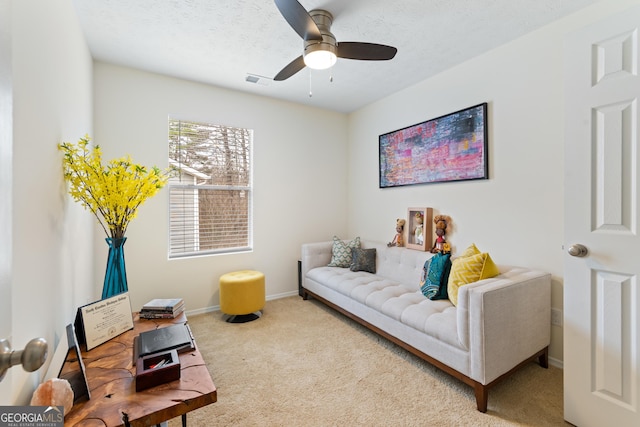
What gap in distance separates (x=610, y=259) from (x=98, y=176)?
2.82m

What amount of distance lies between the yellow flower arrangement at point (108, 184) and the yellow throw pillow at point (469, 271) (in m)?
2.27

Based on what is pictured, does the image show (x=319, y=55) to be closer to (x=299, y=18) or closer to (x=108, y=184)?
(x=299, y=18)

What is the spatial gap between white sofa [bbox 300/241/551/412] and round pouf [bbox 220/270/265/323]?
0.92 meters

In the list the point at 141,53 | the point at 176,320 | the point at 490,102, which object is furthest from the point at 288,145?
the point at 176,320

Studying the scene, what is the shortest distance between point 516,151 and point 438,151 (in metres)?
0.73

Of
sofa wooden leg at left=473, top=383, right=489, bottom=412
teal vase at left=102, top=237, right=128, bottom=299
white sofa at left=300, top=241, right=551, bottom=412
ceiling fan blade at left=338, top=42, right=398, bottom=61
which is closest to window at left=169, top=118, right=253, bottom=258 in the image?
teal vase at left=102, top=237, right=128, bottom=299

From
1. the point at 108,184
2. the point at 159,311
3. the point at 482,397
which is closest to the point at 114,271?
the point at 159,311

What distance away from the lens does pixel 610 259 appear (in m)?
1.46

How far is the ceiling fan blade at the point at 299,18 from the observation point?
156cm

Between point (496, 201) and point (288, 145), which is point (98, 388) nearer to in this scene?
point (496, 201)

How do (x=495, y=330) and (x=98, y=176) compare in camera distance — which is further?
(x=495, y=330)

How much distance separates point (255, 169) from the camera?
11.9 ft

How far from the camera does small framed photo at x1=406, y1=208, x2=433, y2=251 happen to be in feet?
9.96

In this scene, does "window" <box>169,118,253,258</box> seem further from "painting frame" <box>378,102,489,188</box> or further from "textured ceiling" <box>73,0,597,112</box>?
"painting frame" <box>378,102,489,188</box>
